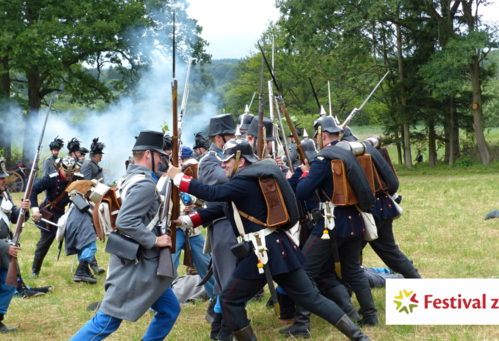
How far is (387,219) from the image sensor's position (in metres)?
6.36

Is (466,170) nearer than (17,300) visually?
No

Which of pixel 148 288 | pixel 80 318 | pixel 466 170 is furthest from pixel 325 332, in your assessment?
pixel 466 170

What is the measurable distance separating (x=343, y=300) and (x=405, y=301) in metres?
0.73

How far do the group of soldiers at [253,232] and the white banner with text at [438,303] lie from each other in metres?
0.48

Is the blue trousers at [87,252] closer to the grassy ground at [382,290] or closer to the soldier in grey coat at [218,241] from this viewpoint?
the grassy ground at [382,290]

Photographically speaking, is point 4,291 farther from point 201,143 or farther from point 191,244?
point 201,143

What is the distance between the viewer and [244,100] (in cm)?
4378

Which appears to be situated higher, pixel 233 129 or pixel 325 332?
pixel 233 129

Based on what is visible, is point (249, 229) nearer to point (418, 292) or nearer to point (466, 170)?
point (418, 292)

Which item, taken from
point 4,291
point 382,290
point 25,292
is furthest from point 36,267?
point 382,290

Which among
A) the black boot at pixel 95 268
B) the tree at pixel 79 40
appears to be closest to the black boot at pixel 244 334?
the black boot at pixel 95 268

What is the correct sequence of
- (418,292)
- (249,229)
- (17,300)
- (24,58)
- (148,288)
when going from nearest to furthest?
(148,288)
(249,229)
(418,292)
(17,300)
(24,58)

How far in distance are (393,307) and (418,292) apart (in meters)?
0.28

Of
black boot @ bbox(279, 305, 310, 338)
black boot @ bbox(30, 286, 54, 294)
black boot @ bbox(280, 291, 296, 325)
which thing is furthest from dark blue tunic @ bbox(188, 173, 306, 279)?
black boot @ bbox(30, 286, 54, 294)
